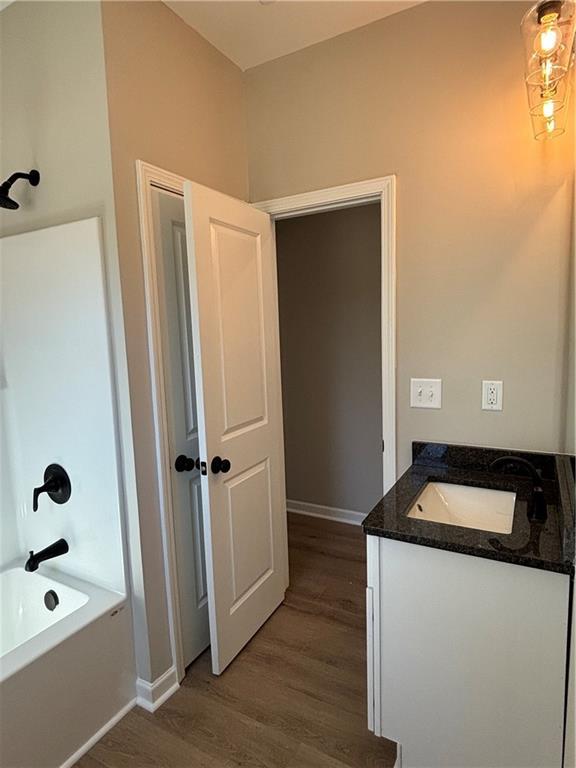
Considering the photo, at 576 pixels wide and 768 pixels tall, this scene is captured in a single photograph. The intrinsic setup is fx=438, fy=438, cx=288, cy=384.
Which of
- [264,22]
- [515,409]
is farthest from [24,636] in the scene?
[264,22]

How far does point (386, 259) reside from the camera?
1.93m

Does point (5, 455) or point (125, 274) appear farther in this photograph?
point (5, 455)

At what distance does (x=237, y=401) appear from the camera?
1.96 m

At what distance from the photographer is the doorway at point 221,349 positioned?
1711 millimetres

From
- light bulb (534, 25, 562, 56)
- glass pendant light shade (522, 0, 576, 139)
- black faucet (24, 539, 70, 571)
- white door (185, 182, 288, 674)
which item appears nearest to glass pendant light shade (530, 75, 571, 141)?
glass pendant light shade (522, 0, 576, 139)

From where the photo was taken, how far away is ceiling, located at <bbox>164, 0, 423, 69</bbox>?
1782 mm

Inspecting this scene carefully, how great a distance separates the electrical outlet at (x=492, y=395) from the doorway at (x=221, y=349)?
14.9 inches

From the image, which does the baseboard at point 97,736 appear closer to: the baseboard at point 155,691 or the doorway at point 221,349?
the baseboard at point 155,691

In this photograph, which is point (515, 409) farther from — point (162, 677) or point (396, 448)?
point (162, 677)

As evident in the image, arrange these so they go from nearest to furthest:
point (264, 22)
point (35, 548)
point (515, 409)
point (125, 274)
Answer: point (125, 274) < point (515, 409) < point (264, 22) < point (35, 548)

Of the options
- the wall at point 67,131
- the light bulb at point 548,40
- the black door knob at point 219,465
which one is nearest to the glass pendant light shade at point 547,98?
the light bulb at point 548,40

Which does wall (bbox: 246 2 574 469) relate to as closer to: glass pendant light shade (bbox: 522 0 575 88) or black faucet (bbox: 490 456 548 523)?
black faucet (bbox: 490 456 548 523)

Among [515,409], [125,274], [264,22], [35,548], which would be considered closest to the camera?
[125,274]

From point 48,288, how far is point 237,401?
0.90 meters
